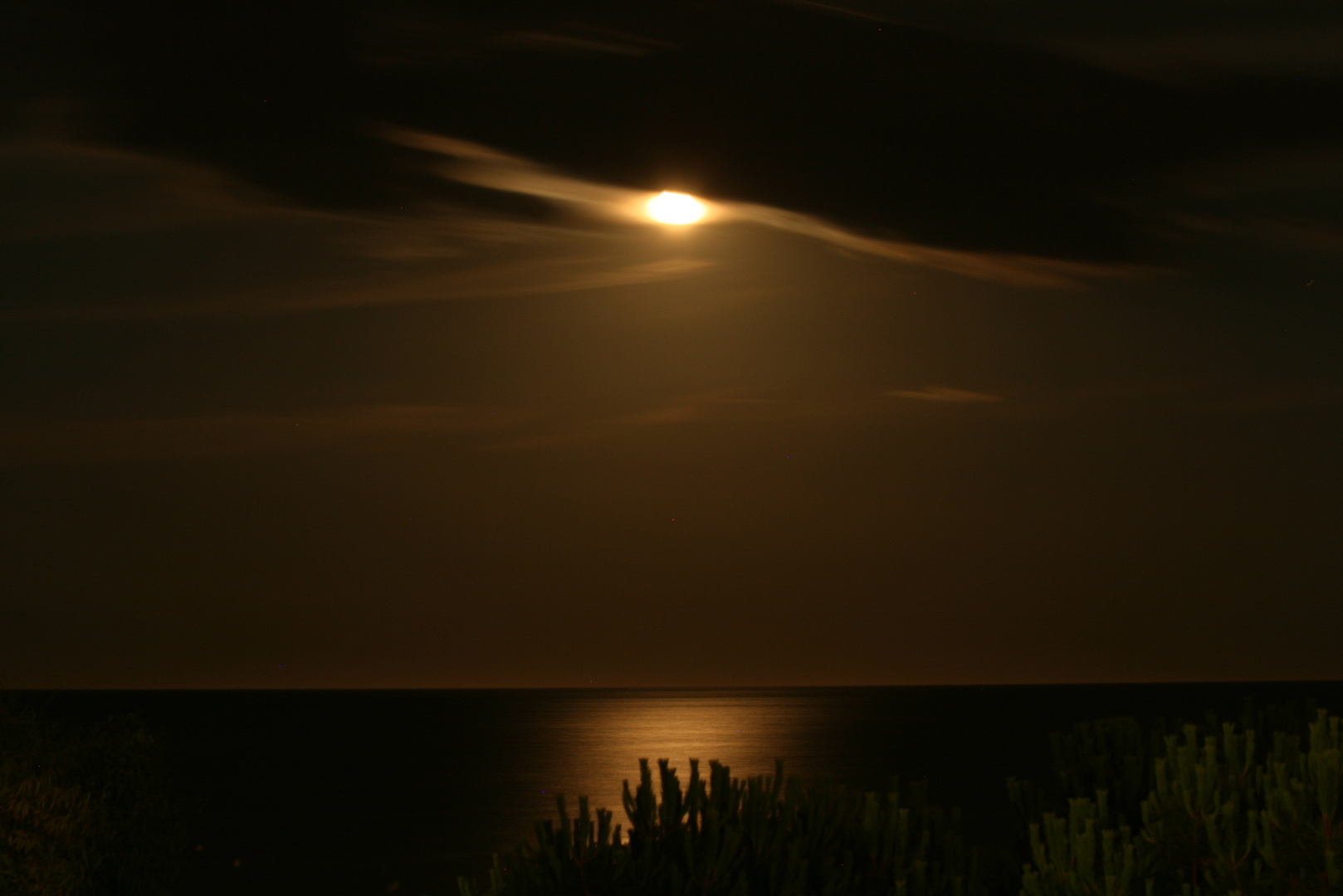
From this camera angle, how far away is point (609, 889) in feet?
40.3

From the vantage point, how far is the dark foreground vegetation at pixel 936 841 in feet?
36.7

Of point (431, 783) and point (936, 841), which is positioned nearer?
point (936, 841)

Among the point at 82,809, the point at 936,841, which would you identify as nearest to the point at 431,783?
the point at 82,809

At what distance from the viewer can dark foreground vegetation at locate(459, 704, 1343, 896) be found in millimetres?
11180

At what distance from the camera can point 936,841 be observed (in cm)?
1389

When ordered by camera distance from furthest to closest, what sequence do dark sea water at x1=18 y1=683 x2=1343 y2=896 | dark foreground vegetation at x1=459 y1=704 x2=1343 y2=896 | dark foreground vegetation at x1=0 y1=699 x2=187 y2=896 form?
dark sea water at x1=18 y1=683 x2=1343 y2=896
dark foreground vegetation at x1=0 y1=699 x2=187 y2=896
dark foreground vegetation at x1=459 y1=704 x2=1343 y2=896

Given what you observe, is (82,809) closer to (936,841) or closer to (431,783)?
(936,841)

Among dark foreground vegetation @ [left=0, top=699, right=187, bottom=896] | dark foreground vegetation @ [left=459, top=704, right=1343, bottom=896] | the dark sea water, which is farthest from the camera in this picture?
the dark sea water

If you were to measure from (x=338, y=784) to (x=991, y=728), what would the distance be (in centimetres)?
11507

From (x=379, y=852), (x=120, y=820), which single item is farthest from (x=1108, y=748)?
→ (x=379, y=852)

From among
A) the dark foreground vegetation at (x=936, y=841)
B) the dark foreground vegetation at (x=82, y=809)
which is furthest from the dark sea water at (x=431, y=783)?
the dark foreground vegetation at (x=936, y=841)

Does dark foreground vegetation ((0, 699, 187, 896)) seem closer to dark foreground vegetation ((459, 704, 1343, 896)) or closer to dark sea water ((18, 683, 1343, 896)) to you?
dark sea water ((18, 683, 1343, 896))

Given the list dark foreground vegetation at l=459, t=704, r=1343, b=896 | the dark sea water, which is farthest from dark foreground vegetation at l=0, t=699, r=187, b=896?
dark foreground vegetation at l=459, t=704, r=1343, b=896

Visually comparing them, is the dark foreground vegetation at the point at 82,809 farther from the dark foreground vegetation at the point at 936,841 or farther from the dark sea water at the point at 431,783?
the dark foreground vegetation at the point at 936,841
